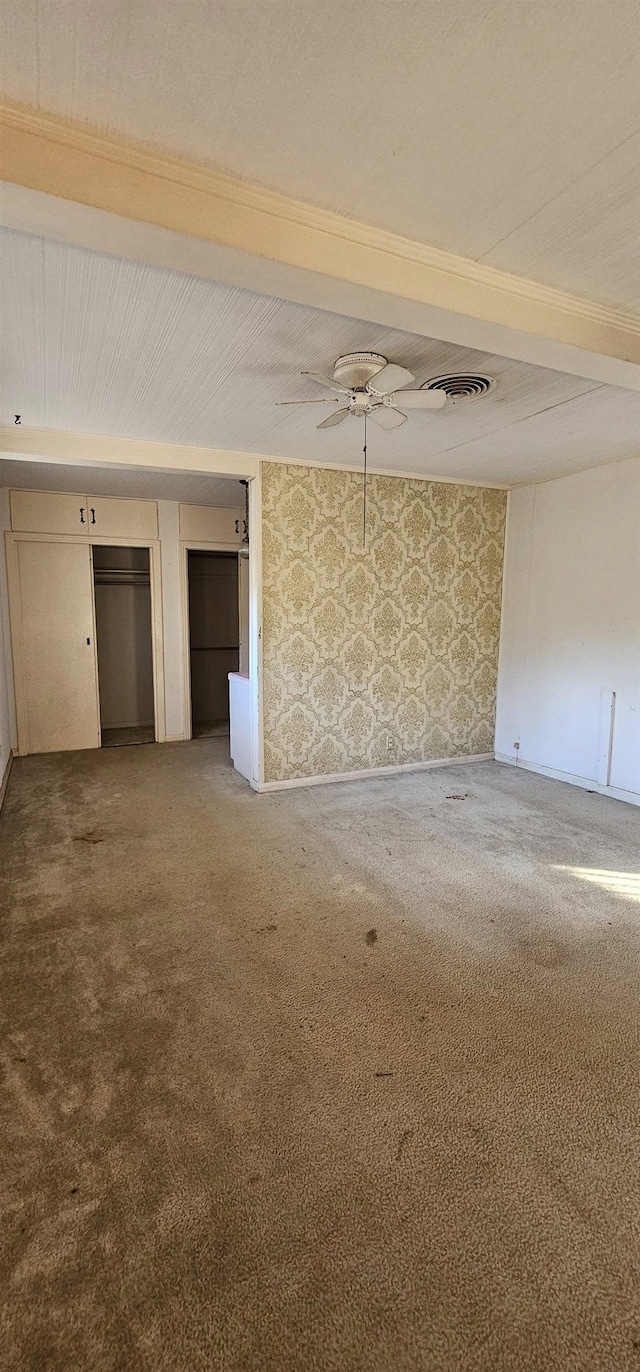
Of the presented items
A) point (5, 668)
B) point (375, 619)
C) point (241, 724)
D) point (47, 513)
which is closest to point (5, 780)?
point (5, 668)

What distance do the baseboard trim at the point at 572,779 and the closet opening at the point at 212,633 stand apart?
332cm

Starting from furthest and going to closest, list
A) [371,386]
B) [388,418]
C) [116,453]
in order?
1. [116,453]
2. [388,418]
3. [371,386]

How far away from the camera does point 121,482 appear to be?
4.98m

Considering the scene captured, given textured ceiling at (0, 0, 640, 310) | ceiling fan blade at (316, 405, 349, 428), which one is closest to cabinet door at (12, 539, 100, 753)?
ceiling fan blade at (316, 405, 349, 428)

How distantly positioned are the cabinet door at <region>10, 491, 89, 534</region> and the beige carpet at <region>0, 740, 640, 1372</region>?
3327 millimetres

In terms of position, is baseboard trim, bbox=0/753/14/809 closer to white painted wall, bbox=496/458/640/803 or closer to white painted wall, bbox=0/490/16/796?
white painted wall, bbox=0/490/16/796

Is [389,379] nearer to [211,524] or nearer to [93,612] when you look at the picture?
[211,524]

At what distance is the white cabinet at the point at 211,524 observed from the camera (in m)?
5.94

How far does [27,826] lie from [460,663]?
3.69 meters

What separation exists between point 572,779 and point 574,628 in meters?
1.24

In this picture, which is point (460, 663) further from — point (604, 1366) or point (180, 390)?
point (604, 1366)

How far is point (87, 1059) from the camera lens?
1.76 m

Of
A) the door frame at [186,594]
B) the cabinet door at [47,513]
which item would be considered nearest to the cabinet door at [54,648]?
the cabinet door at [47,513]

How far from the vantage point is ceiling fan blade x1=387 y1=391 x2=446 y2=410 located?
2461mm
